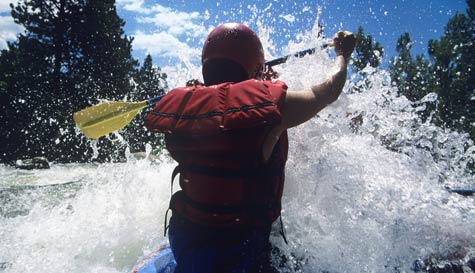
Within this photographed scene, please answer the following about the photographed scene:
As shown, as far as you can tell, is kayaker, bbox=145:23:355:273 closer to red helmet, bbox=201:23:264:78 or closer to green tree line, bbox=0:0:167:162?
red helmet, bbox=201:23:264:78

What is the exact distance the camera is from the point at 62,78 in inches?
827

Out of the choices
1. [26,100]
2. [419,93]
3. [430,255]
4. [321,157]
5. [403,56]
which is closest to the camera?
[430,255]

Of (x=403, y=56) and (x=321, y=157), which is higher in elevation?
(x=403, y=56)

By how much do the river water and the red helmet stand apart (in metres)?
0.51

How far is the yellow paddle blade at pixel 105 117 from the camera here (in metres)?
3.08

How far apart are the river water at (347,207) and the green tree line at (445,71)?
20.3 meters

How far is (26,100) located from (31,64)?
7.66ft

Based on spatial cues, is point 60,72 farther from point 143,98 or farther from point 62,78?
point 143,98

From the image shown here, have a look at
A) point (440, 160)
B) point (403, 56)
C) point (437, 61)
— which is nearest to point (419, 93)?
point (437, 61)

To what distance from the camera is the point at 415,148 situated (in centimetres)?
313

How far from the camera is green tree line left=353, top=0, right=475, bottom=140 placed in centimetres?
2303

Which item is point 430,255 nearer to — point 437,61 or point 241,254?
point 241,254

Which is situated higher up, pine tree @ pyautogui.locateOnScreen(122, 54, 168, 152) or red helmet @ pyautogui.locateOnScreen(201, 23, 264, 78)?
red helmet @ pyautogui.locateOnScreen(201, 23, 264, 78)

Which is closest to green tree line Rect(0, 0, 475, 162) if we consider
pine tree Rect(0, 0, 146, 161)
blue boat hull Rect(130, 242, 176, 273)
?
pine tree Rect(0, 0, 146, 161)
